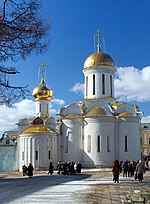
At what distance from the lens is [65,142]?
3559cm

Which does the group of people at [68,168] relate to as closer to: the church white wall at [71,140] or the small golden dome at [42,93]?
the church white wall at [71,140]

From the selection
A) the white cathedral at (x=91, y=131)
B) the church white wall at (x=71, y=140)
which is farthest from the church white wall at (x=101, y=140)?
the church white wall at (x=71, y=140)

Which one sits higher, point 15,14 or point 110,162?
point 15,14

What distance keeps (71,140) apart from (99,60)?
361 inches

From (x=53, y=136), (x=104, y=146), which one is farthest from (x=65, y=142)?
(x=104, y=146)

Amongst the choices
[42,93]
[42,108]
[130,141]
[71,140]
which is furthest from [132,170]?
[42,93]

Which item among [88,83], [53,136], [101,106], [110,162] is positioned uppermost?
[88,83]

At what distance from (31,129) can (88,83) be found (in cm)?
834

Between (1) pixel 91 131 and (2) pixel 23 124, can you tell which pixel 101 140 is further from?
(2) pixel 23 124

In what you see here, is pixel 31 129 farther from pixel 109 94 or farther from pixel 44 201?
pixel 44 201

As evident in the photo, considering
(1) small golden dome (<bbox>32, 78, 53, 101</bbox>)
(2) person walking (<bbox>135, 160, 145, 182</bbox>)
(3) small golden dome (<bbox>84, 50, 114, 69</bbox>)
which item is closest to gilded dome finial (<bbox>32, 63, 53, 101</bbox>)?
(1) small golden dome (<bbox>32, 78, 53, 101</bbox>)

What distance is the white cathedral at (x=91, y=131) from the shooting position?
3378 cm

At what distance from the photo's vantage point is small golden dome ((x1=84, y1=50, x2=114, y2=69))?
37656 mm

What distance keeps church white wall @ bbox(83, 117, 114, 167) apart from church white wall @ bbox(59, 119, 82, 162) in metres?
0.82
